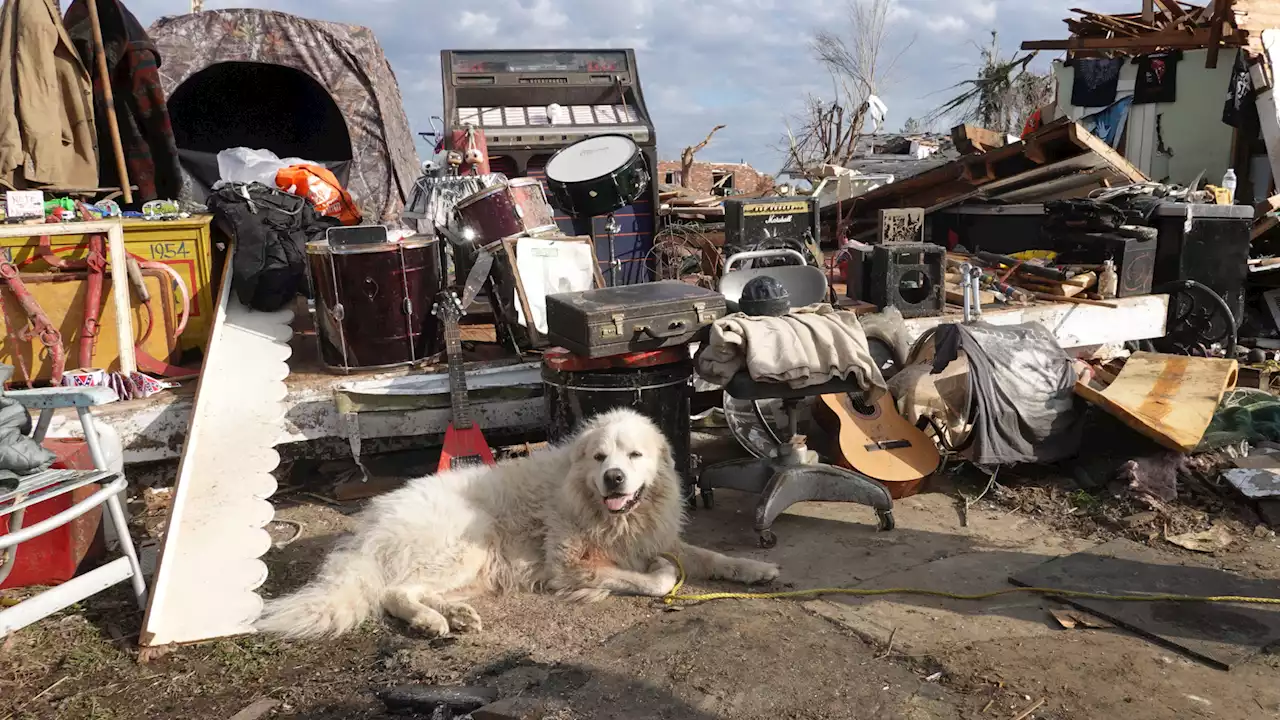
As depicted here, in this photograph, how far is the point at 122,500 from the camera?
3.93m

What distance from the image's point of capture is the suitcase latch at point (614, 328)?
395 centimetres

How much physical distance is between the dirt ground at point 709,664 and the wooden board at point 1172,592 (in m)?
0.08

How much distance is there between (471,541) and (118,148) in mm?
4216

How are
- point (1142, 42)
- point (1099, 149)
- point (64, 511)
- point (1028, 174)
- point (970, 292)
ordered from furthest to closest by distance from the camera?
point (1142, 42) < point (1028, 174) < point (1099, 149) < point (970, 292) < point (64, 511)

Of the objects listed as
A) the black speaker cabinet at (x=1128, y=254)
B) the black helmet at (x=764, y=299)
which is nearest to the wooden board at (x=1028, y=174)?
the black speaker cabinet at (x=1128, y=254)

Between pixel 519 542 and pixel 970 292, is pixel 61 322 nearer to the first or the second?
pixel 519 542

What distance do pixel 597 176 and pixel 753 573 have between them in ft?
9.65

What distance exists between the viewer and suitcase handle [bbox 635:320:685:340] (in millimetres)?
4055

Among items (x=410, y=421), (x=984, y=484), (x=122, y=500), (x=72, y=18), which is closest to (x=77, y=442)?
(x=122, y=500)

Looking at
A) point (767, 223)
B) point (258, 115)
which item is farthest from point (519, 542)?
point (258, 115)

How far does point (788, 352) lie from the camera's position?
3820 millimetres

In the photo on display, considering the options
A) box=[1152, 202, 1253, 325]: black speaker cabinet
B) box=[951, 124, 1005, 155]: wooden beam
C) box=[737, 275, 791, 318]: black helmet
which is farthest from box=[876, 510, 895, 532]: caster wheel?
box=[951, 124, 1005, 155]: wooden beam

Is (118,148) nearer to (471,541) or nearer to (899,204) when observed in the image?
(471,541)

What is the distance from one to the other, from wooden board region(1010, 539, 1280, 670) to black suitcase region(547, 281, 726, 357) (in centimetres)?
183
